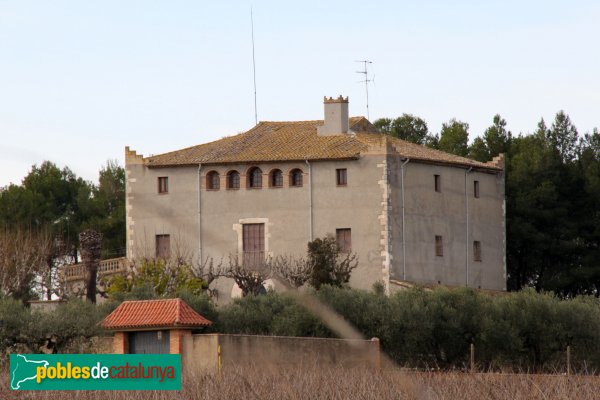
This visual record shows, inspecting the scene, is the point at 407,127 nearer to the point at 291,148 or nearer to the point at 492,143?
the point at 492,143

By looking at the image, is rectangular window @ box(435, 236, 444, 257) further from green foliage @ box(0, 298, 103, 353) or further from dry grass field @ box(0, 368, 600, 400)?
dry grass field @ box(0, 368, 600, 400)

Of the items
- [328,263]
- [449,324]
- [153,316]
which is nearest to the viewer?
[153,316]

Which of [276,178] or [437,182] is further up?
[276,178]

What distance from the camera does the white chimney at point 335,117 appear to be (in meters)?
69.3

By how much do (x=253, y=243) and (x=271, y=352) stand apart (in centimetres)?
2201

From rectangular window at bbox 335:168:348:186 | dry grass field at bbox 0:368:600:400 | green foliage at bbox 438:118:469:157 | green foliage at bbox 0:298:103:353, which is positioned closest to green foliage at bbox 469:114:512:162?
green foliage at bbox 438:118:469:157

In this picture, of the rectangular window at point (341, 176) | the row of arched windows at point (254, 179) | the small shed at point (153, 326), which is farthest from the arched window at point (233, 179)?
the small shed at point (153, 326)

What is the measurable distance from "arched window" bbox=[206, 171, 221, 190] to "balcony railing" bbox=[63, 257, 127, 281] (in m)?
4.40

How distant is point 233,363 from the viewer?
42031 mm

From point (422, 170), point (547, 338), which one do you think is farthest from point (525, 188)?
point (547, 338)

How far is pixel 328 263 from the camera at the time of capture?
6372cm

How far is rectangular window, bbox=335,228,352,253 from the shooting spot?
66.0 m

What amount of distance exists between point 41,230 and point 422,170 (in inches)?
871

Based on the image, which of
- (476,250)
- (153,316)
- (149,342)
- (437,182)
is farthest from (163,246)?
(149,342)
